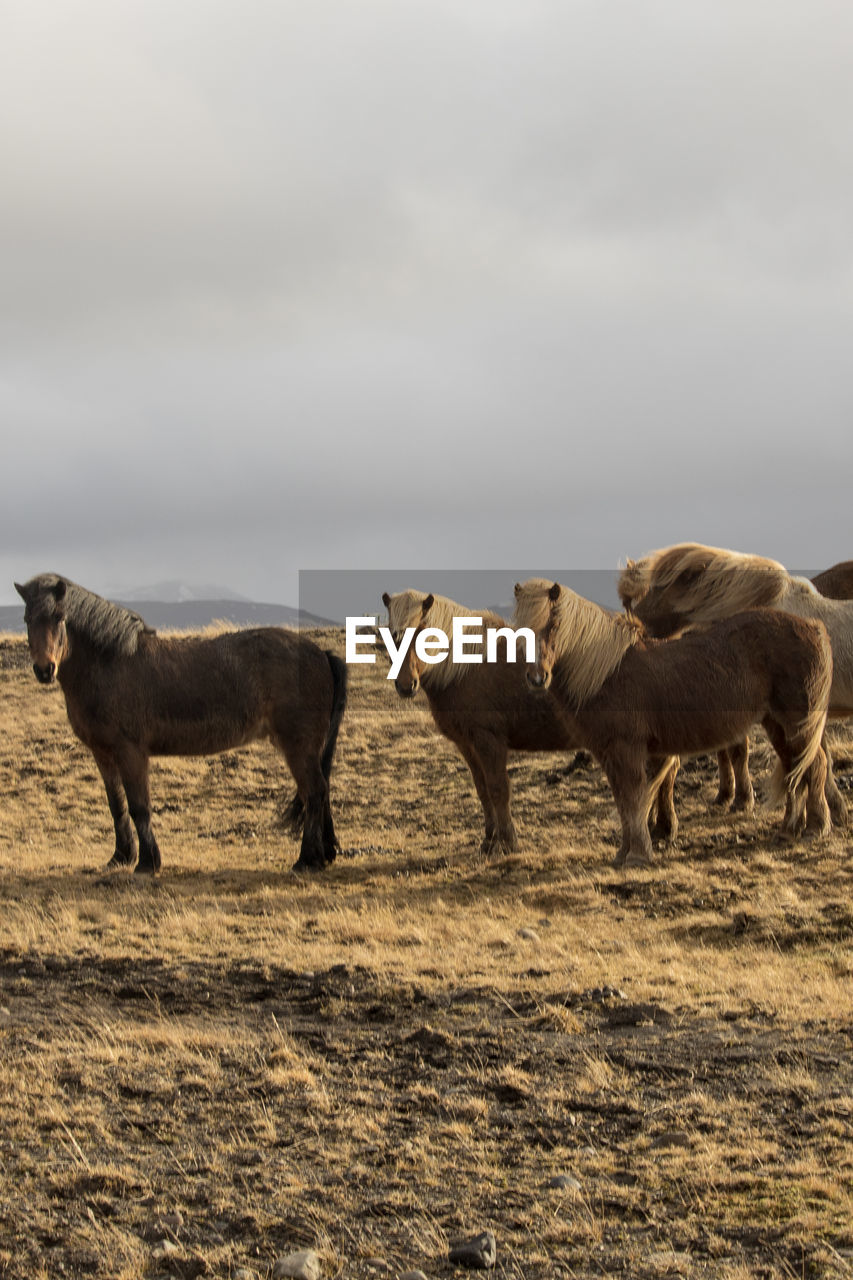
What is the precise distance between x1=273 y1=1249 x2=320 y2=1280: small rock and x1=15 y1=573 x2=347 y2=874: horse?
8.33m

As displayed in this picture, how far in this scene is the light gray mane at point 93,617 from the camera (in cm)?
1255

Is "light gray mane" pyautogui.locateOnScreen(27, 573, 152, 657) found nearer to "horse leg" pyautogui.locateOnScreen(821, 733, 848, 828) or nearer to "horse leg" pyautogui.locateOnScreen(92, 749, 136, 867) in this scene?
"horse leg" pyautogui.locateOnScreen(92, 749, 136, 867)

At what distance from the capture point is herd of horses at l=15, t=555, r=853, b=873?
11.8 meters

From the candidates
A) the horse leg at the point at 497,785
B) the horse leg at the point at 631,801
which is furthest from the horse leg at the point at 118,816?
the horse leg at the point at 631,801

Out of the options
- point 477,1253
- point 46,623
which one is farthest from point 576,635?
point 477,1253

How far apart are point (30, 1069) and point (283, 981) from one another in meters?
2.36

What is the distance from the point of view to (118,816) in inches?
524

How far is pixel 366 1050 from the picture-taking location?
7.40 metres

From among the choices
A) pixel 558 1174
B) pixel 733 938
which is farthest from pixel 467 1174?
pixel 733 938

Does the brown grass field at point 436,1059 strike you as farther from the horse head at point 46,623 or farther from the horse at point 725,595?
the horse head at point 46,623

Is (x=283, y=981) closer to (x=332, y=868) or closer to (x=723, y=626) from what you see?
(x=332, y=868)

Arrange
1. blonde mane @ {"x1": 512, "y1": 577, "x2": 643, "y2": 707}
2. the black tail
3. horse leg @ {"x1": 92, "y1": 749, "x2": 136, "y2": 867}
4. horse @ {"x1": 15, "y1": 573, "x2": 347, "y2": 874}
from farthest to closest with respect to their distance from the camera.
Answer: the black tail < horse leg @ {"x1": 92, "y1": 749, "x2": 136, "y2": 867} < horse @ {"x1": 15, "y1": 573, "x2": 347, "y2": 874} < blonde mane @ {"x1": 512, "y1": 577, "x2": 643, "y2": 707}

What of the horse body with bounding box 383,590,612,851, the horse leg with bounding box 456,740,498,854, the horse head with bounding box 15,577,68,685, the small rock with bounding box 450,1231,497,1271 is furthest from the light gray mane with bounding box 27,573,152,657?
the small rock with bounding box 450,1231,497,1271

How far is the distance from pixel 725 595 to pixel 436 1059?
25.8ft
